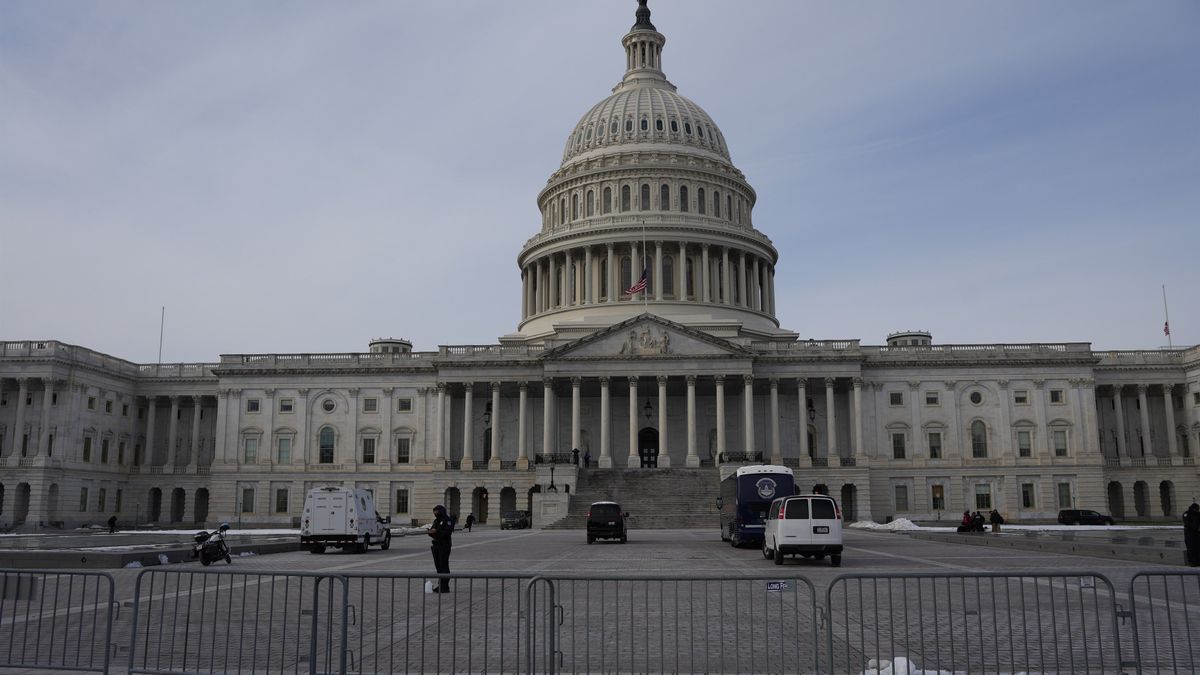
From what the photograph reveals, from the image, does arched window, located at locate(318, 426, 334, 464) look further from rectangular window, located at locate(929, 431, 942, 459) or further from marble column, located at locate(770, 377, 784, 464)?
rectangular window, located at locate(929, 431, 942, 459)

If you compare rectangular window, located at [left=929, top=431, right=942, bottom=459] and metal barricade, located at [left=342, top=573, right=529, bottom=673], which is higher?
rectangular window, located at [left=929, top=431, right=942, bottom=459]

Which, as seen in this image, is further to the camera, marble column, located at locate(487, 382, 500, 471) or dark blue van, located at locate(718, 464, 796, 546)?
marble column, located at locate(487, 382, 500, 471)

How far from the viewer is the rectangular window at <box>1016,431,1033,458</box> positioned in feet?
273

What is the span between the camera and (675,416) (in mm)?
86750

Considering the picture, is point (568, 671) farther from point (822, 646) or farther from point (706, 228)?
point (706, 228)

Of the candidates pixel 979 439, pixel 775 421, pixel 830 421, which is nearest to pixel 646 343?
pixel 775 421

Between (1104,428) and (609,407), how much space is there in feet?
139

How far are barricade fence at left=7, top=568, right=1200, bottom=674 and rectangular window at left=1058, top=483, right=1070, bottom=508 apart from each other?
65.4 metres

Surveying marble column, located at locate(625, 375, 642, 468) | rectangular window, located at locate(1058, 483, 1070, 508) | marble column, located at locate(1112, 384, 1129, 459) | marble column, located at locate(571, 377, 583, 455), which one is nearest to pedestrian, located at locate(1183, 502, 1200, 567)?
marble column, located at locate(625, 375, 642, 468)

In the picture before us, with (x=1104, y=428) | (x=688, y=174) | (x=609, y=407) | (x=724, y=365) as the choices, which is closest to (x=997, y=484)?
(x=1104, y=428)

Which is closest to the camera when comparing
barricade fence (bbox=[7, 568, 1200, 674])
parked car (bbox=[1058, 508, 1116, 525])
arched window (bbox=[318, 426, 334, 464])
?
barricade fence (bbox=[7, 568, 1200, 674])

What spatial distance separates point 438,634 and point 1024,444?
79.7 meters

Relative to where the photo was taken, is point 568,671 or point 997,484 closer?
point 568,671

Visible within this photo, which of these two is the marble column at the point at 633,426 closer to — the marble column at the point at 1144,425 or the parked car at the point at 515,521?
the parked car at the point at 515,521
